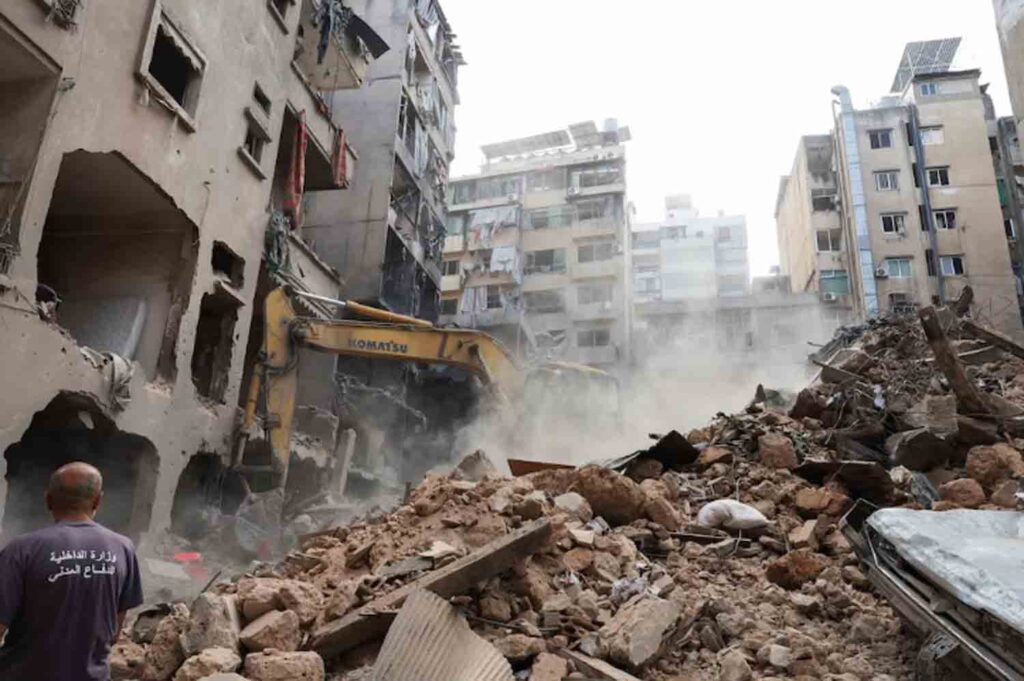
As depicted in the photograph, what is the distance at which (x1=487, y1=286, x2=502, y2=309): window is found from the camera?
39.4m

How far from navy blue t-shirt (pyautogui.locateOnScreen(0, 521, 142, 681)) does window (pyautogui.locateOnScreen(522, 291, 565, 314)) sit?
122ft

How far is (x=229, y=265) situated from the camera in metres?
13.2

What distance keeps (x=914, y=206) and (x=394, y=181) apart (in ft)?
89.4

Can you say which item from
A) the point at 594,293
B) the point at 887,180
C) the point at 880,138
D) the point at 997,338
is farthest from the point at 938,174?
the point at 997,338

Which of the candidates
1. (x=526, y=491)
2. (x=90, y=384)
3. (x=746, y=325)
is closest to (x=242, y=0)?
(x=90, y=384)

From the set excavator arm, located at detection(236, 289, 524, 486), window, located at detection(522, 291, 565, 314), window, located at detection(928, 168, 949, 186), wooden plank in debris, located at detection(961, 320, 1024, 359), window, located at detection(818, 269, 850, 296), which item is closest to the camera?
wooden plank in debris, located at detection(961, 320, 1024, 359)

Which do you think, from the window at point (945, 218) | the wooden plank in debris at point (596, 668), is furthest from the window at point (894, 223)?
the wooden plank in debris at point (596, 668)

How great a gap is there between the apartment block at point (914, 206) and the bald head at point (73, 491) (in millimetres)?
35173

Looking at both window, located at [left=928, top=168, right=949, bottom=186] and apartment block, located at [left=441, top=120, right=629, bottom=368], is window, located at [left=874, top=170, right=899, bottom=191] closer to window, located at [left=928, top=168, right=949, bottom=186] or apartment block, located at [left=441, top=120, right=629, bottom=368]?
window, located at [left=928, top=168, right=949, bottom=186]

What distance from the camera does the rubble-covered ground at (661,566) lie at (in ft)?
13.0

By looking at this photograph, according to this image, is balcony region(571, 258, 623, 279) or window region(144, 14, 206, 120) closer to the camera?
window region(144, 14, 206, 120)

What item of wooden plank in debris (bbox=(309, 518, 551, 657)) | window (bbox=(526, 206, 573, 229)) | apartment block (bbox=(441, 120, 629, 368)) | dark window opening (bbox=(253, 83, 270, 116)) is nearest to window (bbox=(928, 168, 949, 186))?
apartment block (bbox=(441, 120, 629, 368))

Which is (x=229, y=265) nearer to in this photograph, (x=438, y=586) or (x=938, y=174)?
(x=438, y=586)

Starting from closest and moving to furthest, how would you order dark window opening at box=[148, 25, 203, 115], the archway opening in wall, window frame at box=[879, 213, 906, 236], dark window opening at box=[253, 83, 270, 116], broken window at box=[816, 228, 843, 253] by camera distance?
the archway opening in wall → dark window opening at box=[148, 25, 203, 115] → dark window opening at box=[253, 83, 270, 116] → window frame at box=[879, 213, 906, 236] → broken window at box=[816, 228, 843, 253]
